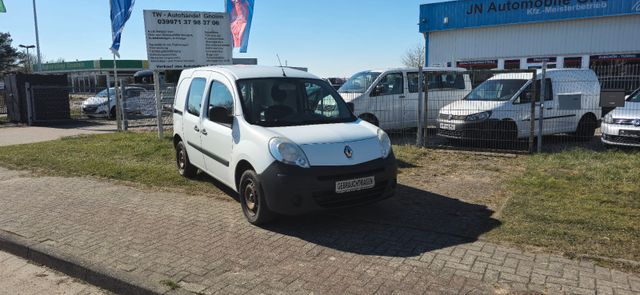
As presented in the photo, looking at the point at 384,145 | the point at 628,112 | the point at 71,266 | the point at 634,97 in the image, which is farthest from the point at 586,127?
the point at 71,266

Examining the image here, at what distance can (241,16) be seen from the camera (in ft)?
60.1

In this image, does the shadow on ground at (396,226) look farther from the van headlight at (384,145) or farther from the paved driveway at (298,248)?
the van headlight at (384,145)

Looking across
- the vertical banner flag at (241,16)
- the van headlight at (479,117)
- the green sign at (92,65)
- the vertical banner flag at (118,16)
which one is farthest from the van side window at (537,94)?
the green sign at (92,65)

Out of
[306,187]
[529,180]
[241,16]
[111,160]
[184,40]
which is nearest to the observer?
[306,187]

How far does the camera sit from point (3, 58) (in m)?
61.1

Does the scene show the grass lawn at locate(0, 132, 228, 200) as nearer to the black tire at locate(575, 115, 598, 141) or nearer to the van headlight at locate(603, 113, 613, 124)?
the van headlight at locate(603, 113, 613, 124)

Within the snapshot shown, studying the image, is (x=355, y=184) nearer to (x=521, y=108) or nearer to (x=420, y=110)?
(x=420, y=110)

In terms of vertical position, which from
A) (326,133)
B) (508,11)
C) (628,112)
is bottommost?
(628,112)

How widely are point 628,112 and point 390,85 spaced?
16.6ft

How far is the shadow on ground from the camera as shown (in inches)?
184

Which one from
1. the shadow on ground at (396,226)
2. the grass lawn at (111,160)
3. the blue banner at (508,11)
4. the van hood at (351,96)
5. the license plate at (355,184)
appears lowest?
the shadow on ground at (396,226)

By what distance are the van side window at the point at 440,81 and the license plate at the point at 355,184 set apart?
747 cm

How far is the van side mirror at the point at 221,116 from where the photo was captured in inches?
228

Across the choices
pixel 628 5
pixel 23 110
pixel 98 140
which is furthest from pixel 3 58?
pixel 628 5
